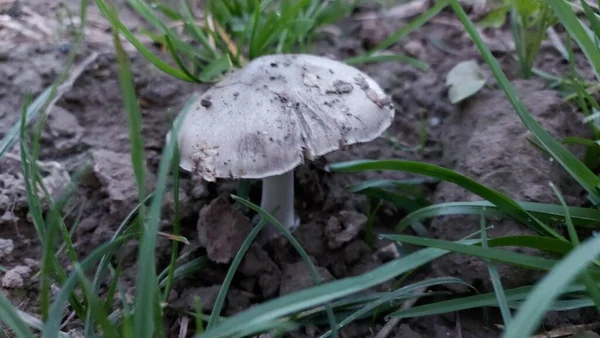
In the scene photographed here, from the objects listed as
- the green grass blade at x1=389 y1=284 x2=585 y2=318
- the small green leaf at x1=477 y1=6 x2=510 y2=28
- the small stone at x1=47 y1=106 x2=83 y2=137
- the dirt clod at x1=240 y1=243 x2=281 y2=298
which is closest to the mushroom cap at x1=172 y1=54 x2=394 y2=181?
the dirt clod at x1=240 y1=243 x2=281 y2=298

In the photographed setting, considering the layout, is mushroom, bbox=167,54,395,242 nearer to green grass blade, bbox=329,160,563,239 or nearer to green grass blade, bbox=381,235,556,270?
green grass blade, bbox=329,160,563,239

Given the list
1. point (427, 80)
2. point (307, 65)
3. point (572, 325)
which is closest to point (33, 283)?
point (307, 65)

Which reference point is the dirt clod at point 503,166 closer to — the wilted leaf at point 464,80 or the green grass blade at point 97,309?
the wilted leaf at point 464,80

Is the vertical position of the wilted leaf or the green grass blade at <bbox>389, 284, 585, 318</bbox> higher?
the wilted leaf

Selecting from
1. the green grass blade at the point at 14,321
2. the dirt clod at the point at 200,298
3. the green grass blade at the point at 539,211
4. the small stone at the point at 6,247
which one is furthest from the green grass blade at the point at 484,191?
the small stone at the point at 6,247

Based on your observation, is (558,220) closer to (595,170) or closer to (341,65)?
(595,170)

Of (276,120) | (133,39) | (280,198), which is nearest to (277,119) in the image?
(276,120)
